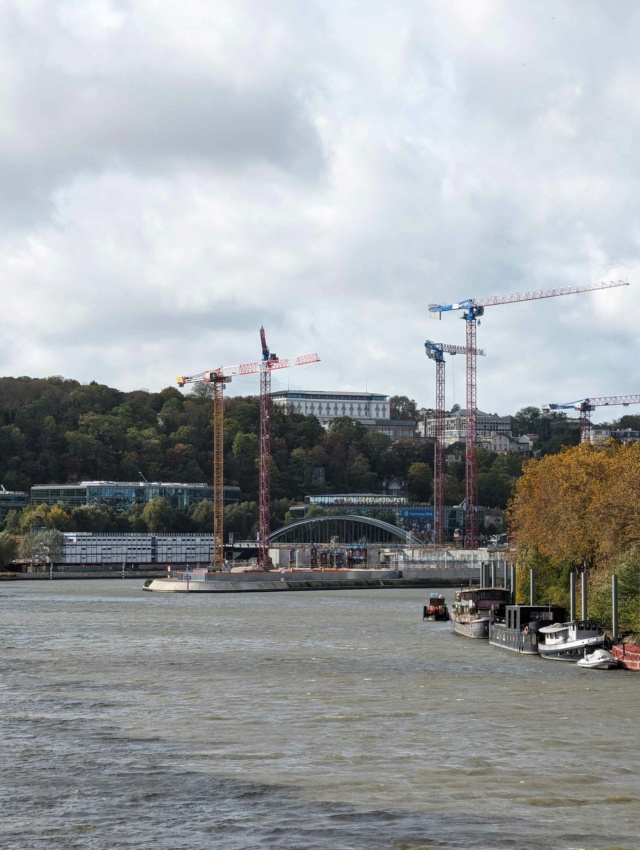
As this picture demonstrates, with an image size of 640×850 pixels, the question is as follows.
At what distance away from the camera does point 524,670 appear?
5288cm

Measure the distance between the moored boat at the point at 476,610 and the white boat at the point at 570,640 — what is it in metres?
12.4

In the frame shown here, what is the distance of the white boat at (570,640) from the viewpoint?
181 ft

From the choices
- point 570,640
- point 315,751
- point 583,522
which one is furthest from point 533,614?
point 315,751

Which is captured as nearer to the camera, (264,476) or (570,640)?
(570,640)

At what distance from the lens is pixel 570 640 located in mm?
56594

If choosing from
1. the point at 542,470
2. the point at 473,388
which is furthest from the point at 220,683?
the point at 473,388

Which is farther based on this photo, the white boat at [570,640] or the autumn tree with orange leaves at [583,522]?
the autumn tree with orange leaves at [583,522]

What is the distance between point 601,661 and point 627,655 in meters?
1.00

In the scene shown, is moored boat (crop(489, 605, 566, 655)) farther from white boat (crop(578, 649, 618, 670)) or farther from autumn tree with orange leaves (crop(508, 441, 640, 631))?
white boat (crop(578, 649, 618, 670))

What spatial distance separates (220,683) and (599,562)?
27.8 metres

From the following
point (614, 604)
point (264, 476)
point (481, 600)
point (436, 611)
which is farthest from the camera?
point (264, 476)

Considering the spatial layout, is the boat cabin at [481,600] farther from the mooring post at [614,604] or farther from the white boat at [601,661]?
the white boat at [601,661]

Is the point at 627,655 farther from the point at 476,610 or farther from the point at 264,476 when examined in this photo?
the point at 264,476

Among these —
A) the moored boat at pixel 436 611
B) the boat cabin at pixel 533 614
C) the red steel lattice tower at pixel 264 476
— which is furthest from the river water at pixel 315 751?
the red steel lattice tower at pixel 264 476
